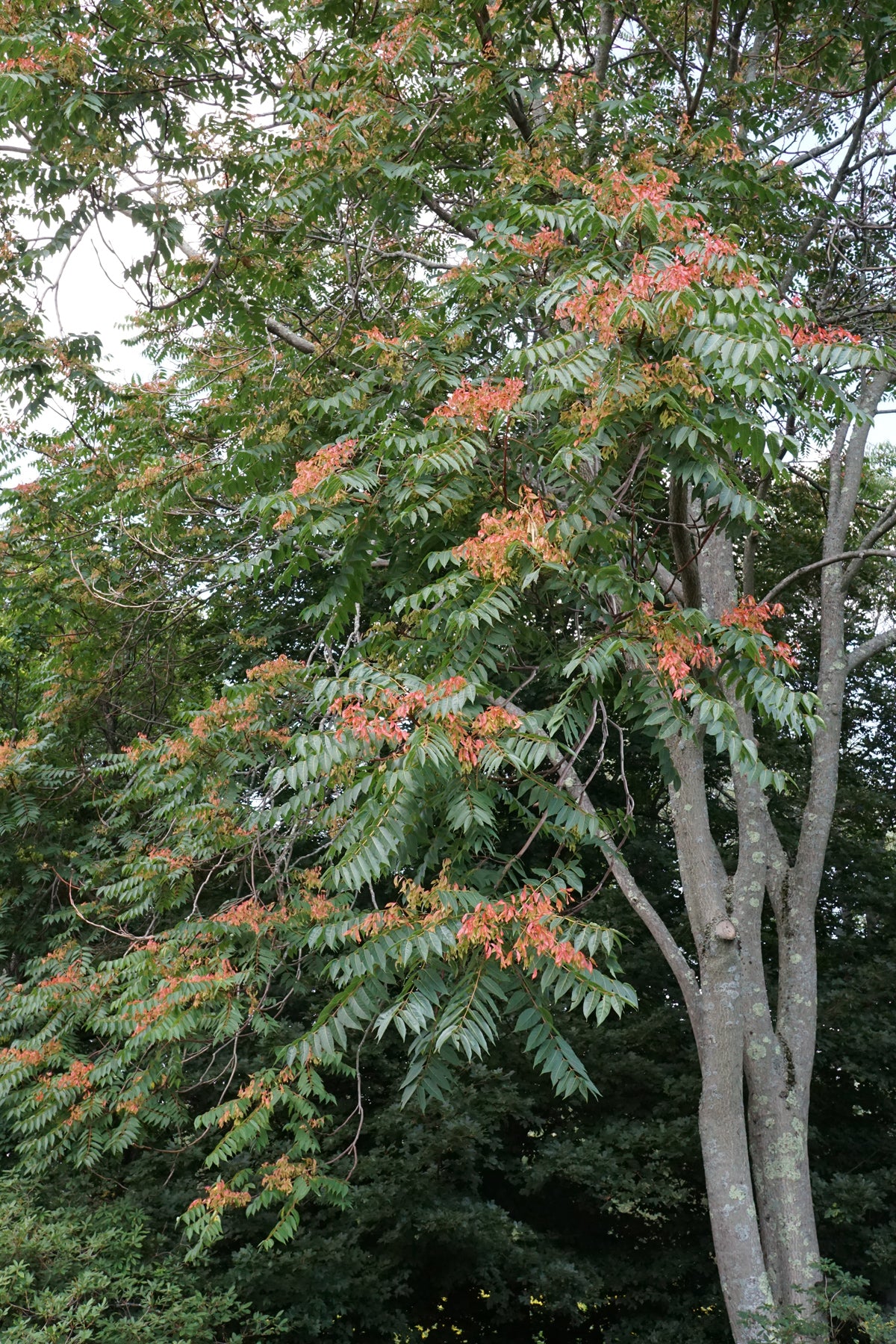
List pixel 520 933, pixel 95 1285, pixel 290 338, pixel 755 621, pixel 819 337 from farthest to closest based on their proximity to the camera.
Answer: pixel 290 338, pixel 95 1285, pixel 819 337, pixel 755 621, pixel 520 933

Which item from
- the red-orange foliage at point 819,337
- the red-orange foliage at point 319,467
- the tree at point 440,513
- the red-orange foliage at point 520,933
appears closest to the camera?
the red-orange foliage at point 520,933

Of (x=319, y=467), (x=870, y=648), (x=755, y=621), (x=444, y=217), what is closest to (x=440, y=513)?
(x=319, y=467)

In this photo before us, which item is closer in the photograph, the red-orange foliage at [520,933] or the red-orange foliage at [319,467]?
the red-orange foliage at [520,933]

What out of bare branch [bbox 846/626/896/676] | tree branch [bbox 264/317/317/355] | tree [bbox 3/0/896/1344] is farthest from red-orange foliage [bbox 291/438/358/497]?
bare branch [bbox 846/626/896/676]

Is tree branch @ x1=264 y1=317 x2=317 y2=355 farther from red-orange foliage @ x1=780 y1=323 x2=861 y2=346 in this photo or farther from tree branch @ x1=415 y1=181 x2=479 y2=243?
red-orange foliage @ x1=780 y1=323 x2=861 y2=346

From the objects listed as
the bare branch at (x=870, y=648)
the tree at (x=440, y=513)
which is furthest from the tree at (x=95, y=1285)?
the bare branch at (x=870, y=648)

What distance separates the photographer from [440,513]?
4.54 metres

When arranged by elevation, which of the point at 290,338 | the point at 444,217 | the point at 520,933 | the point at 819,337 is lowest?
the point at 520,933

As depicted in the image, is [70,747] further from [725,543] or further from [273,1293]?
[725,543]

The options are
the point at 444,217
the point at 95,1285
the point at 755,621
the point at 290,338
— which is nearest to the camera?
the point at 755,621

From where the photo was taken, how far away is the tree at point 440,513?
386 cm

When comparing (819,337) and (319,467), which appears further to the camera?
(319,467)

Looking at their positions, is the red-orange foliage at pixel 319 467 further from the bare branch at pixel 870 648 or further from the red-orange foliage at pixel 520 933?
the bare branch at pixel 870 648

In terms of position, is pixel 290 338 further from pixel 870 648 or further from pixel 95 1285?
pixel 95 1285
